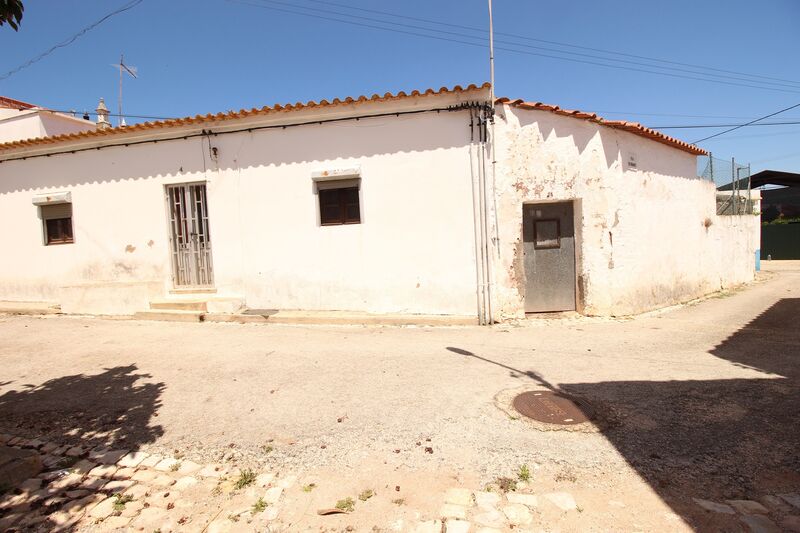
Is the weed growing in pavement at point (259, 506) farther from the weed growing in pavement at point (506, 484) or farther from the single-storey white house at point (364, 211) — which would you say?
the single-storey white house at point (364, 211)

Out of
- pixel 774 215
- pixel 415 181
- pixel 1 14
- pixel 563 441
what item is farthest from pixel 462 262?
pixel 774 215

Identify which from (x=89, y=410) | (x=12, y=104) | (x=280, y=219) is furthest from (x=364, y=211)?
(x=12, y=104)

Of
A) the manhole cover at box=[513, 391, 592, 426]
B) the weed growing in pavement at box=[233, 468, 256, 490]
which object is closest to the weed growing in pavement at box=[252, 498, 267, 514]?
the weed growing in pavement at box=[233, 468, 256, 490]

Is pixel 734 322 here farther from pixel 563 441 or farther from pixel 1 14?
pixel 1 14

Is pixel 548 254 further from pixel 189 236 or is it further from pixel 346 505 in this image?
pixel 189 236

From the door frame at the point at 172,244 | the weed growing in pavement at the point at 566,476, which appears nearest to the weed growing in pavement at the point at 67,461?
the weed growing in pavement at the point at 566,476

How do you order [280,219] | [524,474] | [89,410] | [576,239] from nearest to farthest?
[524,474] → [89,410] → [576,239] → [280,219]

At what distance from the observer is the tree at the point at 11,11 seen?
280 cm

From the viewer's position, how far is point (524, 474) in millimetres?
2736

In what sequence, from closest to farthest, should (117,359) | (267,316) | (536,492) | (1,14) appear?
(536,492), (1,14), (117,359), (267,316)

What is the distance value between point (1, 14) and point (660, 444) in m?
5.58

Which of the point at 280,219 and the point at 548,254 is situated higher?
the point at 280,219

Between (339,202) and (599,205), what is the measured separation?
4.91m

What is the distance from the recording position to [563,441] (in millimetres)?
3137
